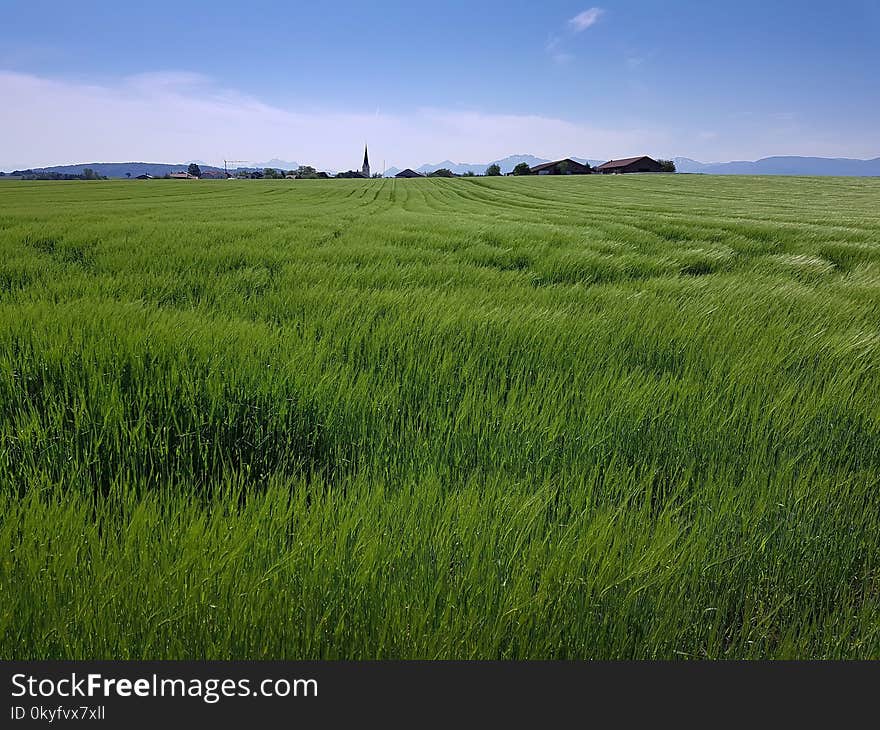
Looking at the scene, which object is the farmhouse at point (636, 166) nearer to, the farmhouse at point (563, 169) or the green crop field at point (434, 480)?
the farmhouse at point (563, 169)

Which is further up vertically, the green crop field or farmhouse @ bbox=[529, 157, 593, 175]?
farmhouse @ bbox=[529, 157, 593, 175]

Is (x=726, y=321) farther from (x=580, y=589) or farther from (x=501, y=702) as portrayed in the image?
(x=501, y=702)

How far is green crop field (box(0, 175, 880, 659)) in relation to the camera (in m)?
0.86

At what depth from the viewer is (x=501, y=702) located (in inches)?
30.3

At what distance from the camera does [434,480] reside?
1212 mm

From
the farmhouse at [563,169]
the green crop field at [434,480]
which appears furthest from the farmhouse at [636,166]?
the green crop field at [434,480]

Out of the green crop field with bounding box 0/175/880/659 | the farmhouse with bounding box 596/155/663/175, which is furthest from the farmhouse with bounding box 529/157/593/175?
the green crop field with bounding box 0/175/880/659

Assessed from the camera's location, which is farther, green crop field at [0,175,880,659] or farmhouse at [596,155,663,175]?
farmhouse at [596,155,663,175]

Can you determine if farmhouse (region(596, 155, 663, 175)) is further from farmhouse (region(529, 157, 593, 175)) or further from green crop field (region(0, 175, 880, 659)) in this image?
green crop field (region(0, 175, 880, 659))

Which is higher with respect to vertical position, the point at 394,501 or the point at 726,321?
the point at 726,321

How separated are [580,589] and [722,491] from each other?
1.85ft

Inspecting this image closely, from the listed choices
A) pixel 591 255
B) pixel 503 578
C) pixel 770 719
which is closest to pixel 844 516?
pixel 770 719

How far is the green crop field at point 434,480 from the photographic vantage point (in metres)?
0.86

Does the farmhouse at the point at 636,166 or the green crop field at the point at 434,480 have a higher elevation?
the farmhouse at the point at 636,166
